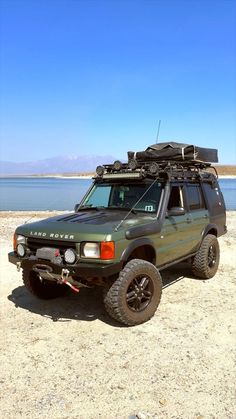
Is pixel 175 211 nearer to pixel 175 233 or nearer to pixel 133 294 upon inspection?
pixel 175 233

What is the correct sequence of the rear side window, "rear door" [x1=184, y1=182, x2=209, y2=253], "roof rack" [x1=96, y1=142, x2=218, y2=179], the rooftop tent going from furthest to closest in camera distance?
the rooftop tent < the rear side window < "rear door" [x1=184, y1=182, x2=209, y2=253] < "roof rack" [x1=96, y1=142, x2=218, y2=179]

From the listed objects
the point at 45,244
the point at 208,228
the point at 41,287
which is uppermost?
the point at 45,244

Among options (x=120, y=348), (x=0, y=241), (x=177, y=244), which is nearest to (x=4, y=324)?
(x=120, y=348)

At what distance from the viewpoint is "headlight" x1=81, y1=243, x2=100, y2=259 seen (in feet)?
15.2

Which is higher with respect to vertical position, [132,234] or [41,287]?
[132,234]

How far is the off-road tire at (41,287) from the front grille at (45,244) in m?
0.72

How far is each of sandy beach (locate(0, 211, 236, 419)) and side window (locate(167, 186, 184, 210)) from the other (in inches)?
60.7

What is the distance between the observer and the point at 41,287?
19.6ft

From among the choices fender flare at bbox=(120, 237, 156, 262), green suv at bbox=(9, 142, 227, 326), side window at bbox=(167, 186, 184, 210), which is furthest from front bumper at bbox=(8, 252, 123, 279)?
side window at bbox=(167, 186, 184, 210)

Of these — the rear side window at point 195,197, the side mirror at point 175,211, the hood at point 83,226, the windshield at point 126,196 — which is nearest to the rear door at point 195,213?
the rear side window at point 195,197

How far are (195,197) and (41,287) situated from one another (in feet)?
10.6

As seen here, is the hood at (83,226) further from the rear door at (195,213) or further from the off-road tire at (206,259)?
the off-road tire at (206,259)

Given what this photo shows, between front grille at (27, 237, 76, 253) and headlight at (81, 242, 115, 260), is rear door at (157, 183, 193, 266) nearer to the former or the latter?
headlight at (81, 242, 115, 260)

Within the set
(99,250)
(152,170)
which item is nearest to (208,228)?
(152,170)
